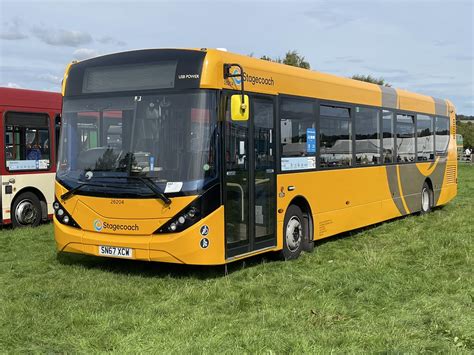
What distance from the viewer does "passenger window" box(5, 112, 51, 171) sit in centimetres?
1146

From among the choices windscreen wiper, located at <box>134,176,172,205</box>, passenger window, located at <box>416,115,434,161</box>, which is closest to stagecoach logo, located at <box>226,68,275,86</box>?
windscreen wiper, located at <box>134,176,172,205</box>

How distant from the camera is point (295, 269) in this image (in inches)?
309

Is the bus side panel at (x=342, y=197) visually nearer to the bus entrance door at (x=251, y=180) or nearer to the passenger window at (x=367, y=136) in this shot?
the passenger window at (x=367, y=136)

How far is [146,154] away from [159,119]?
1.52 feet

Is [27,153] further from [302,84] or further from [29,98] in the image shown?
[302,84]

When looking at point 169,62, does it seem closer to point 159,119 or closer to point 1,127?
point 159,119

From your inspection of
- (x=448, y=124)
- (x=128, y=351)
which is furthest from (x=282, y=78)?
(x=448, y=124)

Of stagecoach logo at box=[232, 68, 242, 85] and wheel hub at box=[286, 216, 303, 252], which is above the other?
stagecoach logo at box=[232, 68, 242, 85]

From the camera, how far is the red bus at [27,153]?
1141 centimetres

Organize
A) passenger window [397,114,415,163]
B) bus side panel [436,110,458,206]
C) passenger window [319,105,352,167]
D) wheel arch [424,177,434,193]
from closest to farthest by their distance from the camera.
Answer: passenger window [319,105,352,167]
passenger window [397,114,415,163]
wheel arch [424,177,434,193]
bus side panel [436,110,458,206]

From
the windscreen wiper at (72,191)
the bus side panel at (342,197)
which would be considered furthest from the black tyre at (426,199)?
the windscreen wiper at (72,191)

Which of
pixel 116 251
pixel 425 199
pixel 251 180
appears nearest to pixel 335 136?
pixel 251 180

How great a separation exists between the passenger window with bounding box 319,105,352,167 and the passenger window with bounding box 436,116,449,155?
5.59m

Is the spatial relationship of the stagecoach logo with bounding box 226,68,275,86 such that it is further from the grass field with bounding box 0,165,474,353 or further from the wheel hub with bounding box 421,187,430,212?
the wheel hub with bounding box 421,187,430,212
